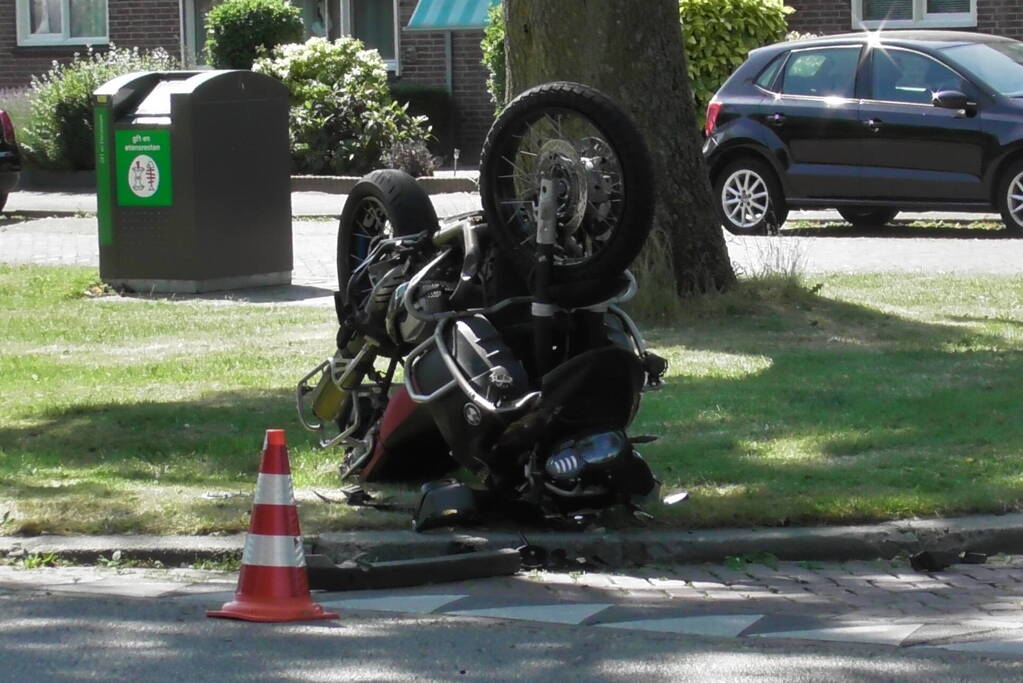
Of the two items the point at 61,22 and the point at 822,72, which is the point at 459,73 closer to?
the point at 61,22

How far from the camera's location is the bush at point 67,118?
24.1 meters

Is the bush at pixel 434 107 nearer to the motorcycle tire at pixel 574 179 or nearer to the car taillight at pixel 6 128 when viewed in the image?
the car taillight at pixel 6 128

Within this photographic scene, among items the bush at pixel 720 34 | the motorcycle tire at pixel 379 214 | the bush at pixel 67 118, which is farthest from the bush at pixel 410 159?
the motorcycle tire at pixel 379 214

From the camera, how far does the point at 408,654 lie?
5.40m

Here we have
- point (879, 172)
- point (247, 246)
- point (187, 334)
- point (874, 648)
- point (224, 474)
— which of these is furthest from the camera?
point (879, 172)

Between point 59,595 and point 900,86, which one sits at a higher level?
point 900,86

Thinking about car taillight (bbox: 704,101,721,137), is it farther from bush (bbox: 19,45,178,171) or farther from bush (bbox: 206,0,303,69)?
bush (bbox: 206,0,303,69)

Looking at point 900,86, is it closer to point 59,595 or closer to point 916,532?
point 916,532

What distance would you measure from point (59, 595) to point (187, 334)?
570 cm

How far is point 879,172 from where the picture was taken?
16812 mm

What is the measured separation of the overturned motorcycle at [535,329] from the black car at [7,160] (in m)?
13.6

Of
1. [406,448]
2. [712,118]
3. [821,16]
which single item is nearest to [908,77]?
[712,118]

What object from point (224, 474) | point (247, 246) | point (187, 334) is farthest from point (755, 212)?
point (224, 474)

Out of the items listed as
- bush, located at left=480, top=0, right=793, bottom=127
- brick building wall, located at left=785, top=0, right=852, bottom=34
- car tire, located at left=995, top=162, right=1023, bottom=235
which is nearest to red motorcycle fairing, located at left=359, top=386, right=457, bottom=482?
car tire, located at left=995, top=162, right=1023, bottom=235
